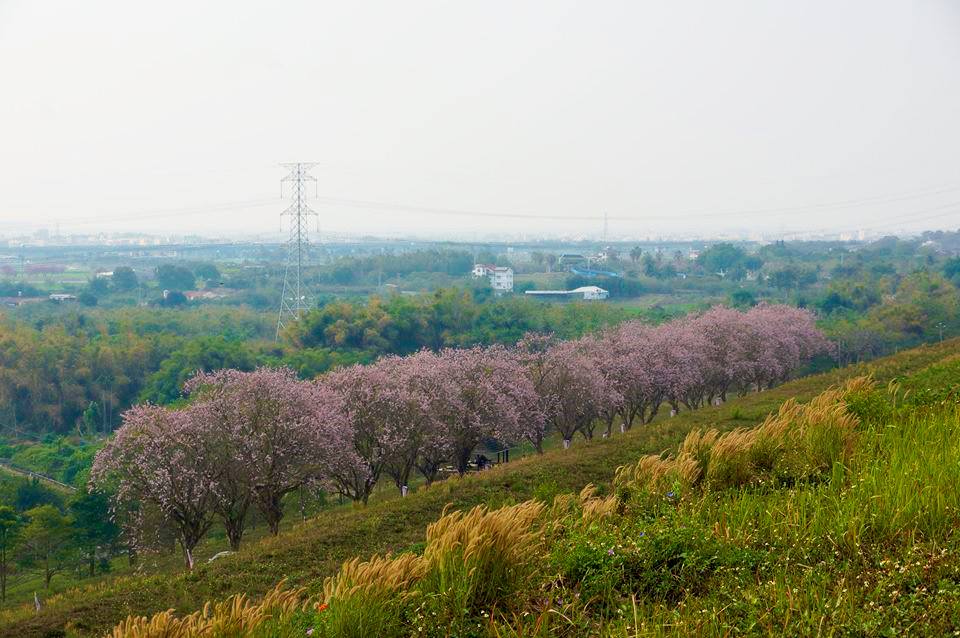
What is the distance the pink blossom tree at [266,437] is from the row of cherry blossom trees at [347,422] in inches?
1.2

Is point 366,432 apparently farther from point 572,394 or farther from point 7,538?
point 7,538

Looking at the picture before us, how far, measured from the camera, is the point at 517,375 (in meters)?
28.4

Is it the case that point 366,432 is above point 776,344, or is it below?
below

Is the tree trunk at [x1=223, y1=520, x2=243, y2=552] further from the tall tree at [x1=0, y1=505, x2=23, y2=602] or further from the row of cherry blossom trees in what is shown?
the tall tree at [x1=0, y1=505, x2=23, y2=602]

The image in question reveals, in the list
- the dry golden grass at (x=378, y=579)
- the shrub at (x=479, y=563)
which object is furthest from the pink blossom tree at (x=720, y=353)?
the dry golden grass at (x=378, y=579)

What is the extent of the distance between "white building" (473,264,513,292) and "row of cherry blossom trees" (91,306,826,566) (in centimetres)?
6614

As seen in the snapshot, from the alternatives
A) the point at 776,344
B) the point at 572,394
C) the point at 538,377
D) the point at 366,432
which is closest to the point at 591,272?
the point at 776,344

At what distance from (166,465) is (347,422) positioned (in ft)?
14.8

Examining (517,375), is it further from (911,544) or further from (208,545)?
(911,544)

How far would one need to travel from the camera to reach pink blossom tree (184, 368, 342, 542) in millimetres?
19312

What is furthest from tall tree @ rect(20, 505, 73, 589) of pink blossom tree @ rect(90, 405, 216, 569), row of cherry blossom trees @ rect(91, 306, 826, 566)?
pink blossom tree @ rect(90, 405, 216, 569)

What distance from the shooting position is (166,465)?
19312mm

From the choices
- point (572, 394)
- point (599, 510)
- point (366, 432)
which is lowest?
point (572, 394)

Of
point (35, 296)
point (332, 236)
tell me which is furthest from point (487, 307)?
point (332, 236)
